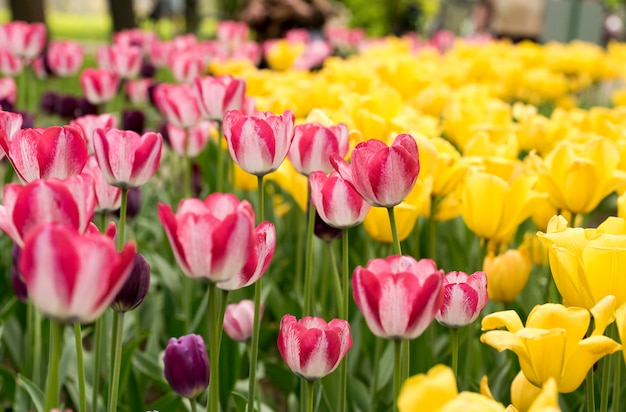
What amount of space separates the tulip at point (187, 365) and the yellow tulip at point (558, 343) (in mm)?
439

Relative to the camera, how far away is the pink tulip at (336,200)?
123 centimetres

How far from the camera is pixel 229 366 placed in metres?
1.94

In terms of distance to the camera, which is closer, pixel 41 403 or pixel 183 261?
Answer: pixel 183 261

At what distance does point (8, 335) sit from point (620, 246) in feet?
5.37

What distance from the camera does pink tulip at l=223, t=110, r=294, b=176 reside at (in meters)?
1.28

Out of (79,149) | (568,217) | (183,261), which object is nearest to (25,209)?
(183,261)

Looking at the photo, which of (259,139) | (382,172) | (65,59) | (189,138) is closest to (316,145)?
(259,139)

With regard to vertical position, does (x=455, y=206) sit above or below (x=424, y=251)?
above

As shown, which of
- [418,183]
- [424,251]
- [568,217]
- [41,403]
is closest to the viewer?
[41,403]

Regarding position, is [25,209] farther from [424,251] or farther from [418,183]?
[424,251]

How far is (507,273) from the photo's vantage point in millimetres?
1660

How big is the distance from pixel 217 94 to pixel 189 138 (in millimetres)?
765

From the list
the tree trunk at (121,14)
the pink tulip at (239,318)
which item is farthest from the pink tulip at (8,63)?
the tree trunk at (121,14)

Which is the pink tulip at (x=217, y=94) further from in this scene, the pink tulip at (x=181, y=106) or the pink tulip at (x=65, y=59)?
the pink tulip at (x=65, y=59)
